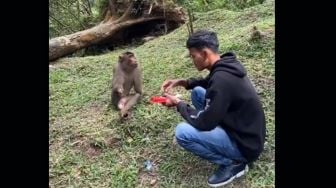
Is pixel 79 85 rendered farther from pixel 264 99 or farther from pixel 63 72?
pixel 264 99

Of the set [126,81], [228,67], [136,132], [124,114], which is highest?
[228,67]

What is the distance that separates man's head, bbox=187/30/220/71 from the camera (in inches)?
151

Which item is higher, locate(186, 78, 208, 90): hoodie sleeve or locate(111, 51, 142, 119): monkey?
locate(186, 78, 208, 90): hoodie sleeve

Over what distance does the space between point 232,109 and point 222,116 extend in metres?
0.18

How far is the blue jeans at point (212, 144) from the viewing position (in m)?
3.98

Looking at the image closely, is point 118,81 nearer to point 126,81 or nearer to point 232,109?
point 126,81

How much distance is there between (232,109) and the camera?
12.6 ft

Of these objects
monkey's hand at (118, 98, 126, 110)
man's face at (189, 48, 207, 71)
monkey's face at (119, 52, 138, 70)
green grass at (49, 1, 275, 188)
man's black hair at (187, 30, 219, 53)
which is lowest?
green grass at (49, 1, 275, 188)

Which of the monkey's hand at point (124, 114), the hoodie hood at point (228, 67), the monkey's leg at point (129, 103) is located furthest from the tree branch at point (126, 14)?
the hoodie hood at point (228, 67)

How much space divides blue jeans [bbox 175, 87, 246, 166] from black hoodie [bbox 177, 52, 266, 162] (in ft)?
0.19

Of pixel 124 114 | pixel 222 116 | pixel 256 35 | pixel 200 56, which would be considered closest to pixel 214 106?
pixel 222 116

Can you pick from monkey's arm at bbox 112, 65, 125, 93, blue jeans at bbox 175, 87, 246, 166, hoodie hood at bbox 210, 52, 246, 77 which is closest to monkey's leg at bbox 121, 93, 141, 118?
monkey's arm at bbox 112, 65, 125, 93

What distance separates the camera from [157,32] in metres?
10.8

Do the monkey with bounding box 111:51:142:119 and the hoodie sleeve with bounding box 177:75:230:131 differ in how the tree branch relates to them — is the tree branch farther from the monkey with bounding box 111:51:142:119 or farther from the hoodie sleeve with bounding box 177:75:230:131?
the hoodie sleeve with bounding box 177:75:230:131
